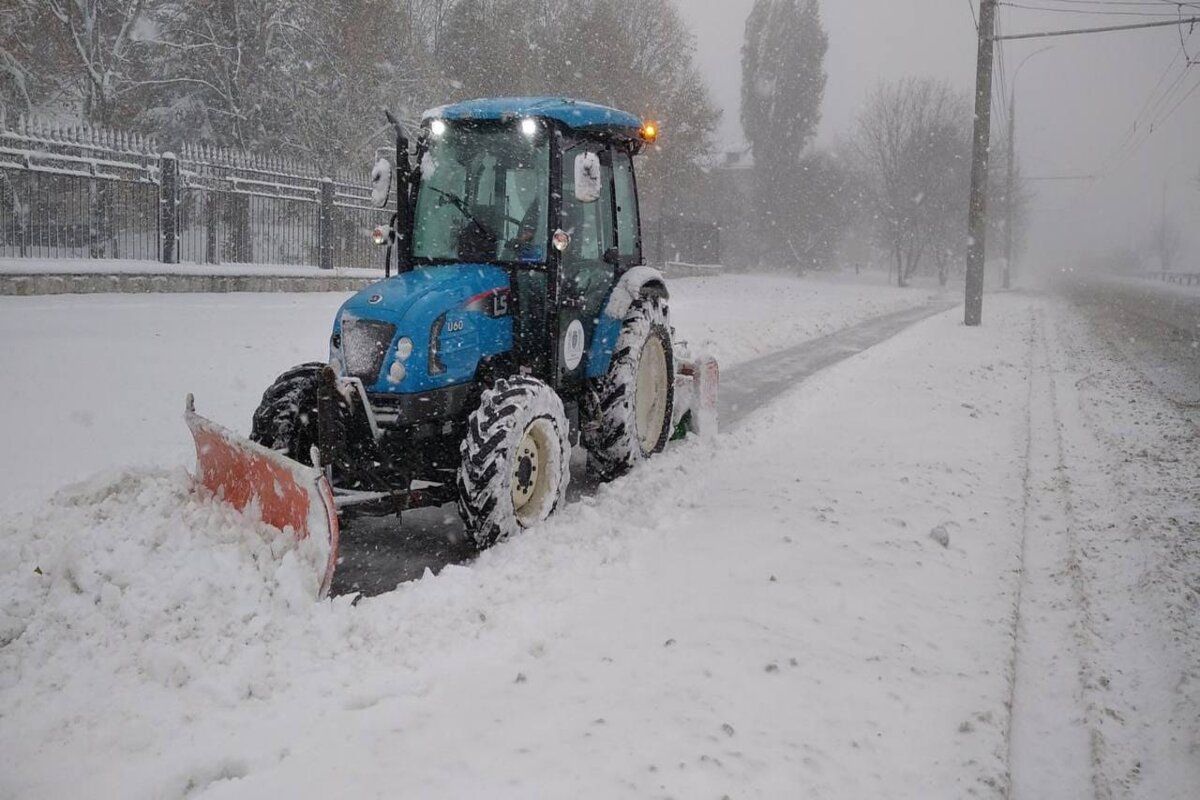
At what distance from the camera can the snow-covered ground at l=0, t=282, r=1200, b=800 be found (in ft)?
8.82

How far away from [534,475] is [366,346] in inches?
45.9

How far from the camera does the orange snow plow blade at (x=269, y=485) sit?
3.61 m

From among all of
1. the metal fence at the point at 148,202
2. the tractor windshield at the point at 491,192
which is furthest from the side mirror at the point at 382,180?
the metal fence at the point at 148,202

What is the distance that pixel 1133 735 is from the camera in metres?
3.09

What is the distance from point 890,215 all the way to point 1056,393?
41.7m

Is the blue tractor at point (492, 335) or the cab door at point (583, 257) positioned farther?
the cab door at point (583, 257)

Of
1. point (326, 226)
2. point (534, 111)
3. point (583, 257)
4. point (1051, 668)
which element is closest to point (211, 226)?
point (326, 226)

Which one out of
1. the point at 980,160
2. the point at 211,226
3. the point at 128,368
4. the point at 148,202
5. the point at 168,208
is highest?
the point at 980,160

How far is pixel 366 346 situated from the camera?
180 inches

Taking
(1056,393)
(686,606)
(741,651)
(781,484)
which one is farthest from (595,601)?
(1056,393)

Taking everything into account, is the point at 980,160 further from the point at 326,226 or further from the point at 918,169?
the point at 918,169

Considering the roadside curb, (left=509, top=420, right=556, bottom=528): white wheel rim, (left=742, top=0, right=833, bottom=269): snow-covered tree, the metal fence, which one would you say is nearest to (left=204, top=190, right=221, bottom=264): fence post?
the metal fence

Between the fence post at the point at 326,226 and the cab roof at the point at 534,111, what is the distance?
10.8 meters

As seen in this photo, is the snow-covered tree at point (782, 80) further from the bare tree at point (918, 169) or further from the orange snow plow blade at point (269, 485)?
the orange snow plow blade at point (269, 485)
